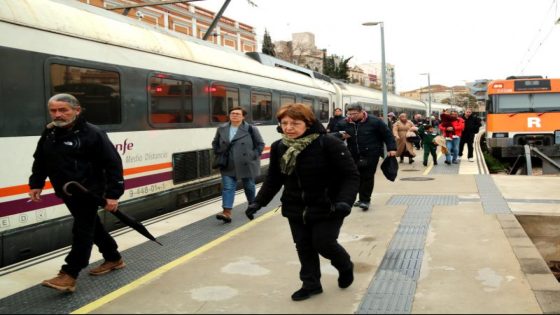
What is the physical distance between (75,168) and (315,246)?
80.0 inches

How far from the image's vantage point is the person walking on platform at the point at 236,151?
7129 millimetres

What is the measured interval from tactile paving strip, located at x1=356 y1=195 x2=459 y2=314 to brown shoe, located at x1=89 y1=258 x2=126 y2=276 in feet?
7.69

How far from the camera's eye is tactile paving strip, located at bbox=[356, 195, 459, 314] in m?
3.84

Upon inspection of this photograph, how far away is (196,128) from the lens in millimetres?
8578

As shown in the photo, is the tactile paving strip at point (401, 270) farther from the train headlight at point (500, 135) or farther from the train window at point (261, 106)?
the train headlight at point (500, 135)

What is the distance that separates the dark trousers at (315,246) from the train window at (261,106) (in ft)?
23.5

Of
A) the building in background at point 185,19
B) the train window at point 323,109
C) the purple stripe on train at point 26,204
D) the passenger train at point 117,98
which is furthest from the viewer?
the building in background at point 185,19

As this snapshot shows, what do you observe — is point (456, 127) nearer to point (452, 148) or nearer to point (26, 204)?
point (452, 148)

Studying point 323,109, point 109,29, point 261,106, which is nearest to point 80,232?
point 109,29

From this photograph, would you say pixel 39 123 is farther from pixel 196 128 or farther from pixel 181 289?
pixel 196 128

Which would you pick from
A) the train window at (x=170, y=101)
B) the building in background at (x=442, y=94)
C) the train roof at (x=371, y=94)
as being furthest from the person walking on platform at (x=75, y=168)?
the building in background at (x=442, y=94)

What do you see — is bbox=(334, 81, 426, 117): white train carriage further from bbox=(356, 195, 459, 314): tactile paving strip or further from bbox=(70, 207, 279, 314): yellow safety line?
bbox=(70, 207, 279, 314): yellow safety line

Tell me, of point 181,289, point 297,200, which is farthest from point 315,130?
point 181,289

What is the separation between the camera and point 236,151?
714cm
